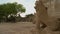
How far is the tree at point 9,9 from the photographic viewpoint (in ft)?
134

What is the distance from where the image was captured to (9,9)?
41.1 meters

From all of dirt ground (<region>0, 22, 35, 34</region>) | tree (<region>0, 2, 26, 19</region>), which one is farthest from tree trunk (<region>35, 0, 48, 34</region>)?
tree (<region>0, 2, 26, 19</region>)

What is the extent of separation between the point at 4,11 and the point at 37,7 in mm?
32561

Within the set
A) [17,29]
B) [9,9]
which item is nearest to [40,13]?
[17,29]

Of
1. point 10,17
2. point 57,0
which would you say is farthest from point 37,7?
point 10,17

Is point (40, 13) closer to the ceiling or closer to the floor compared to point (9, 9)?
closer to the ceiling

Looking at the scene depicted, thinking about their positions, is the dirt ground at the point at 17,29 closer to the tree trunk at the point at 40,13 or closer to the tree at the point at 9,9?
the tree trunk at the point at 40,13

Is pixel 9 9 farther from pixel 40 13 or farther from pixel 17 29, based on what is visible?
pixel 40 13

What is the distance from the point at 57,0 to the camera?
6703mm

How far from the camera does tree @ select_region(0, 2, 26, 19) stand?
40938 millimetres

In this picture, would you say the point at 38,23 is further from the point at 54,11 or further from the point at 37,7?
the point at 54,11

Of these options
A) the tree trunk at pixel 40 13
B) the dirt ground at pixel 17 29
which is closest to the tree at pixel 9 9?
the dirt ground at pixel 17 29

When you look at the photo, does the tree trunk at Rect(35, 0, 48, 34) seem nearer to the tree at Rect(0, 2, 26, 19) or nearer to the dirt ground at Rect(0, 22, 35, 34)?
the dirt ground at Rect(0, 22, 35, 34)

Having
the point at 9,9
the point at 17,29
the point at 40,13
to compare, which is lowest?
the point at 17,29
